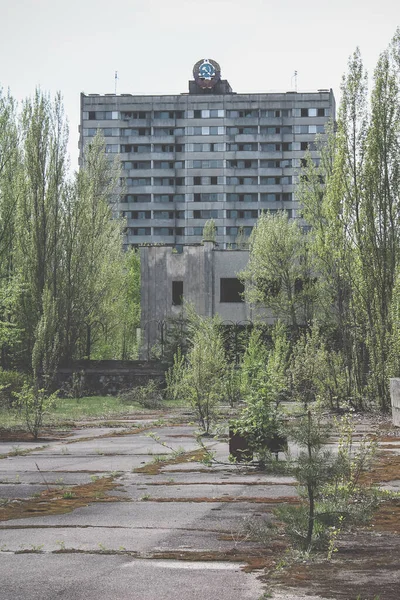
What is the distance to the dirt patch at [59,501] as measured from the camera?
7.16 meters

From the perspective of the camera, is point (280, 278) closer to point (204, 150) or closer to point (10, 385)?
point (10, 385)

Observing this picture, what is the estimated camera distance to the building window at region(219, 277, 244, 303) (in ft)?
149

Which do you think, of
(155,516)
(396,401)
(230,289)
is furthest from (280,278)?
(155,516)

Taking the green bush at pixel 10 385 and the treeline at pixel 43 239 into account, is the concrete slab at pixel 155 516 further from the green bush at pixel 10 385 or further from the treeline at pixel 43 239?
the treeline at pixel 43 239

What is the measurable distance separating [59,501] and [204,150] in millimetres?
Result: 102919

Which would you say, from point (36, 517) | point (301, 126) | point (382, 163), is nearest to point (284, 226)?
point (382, 163)

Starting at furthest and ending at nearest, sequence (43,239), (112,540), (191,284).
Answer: (191,284)
(43,239)
(112,540)

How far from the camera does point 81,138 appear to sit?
359ft

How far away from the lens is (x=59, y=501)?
7.84 m

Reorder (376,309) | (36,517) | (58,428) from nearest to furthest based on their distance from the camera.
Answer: (36,517) → (58,428) → (376,309)

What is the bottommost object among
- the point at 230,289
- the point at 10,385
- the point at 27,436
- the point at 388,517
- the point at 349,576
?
the point at 27,436

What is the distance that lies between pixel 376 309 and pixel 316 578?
61.2ft

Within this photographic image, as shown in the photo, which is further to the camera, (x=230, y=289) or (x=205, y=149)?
(x=205, y=149)

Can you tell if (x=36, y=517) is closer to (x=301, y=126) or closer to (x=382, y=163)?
(x=382, y=163)
